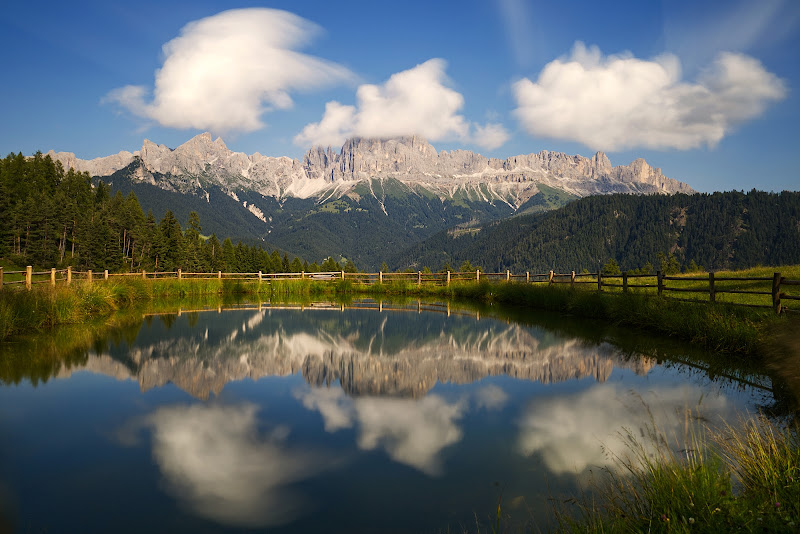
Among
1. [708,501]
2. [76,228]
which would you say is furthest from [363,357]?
[76,228]

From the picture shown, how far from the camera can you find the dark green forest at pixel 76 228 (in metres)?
80.8

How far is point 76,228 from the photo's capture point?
300 feet

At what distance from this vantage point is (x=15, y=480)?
7059 mm

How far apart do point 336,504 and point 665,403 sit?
7449mm

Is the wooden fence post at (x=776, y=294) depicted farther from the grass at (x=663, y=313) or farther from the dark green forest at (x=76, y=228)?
Result: the dark green forest at (x=76, y=228)

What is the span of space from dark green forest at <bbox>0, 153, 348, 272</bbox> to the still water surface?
77143mm

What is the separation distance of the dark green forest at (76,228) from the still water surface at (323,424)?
77.1 m

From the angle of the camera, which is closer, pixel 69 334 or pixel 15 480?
pixel 15 480

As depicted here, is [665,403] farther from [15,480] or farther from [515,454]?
[15,480]

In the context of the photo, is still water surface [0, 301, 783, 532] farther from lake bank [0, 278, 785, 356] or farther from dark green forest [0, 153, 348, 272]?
dark green forest [0, 153, 348, 272]

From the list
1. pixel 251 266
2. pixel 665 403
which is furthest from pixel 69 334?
pixel 251 266

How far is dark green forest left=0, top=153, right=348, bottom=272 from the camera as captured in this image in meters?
80.8

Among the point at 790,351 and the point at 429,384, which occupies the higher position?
the point at 790,351

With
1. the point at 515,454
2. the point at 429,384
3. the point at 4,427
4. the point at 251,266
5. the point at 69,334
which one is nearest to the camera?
the point at 515,454
